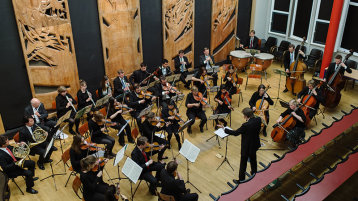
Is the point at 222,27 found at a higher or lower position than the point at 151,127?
higher

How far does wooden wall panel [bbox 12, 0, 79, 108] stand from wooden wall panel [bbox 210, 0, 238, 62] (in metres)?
5.30

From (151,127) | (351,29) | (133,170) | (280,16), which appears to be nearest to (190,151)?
(133,170)

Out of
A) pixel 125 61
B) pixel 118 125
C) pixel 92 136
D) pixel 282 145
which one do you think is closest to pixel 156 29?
pixel 125 61

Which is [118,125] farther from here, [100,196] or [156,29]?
[156,29]

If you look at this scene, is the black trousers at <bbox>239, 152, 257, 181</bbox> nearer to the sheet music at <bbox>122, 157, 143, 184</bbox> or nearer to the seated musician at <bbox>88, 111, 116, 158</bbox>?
the sheet music at <bbox>122, 157, 143, 184</bbox>

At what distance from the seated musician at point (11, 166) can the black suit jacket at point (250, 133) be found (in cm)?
387

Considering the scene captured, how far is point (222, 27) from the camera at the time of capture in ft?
38.2

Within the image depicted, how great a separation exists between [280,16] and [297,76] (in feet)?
14.2

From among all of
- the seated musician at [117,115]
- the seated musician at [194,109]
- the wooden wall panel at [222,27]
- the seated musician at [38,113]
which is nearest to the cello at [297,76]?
the wooden wall panel at [222,27]

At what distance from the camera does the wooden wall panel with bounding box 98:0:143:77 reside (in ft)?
27.7

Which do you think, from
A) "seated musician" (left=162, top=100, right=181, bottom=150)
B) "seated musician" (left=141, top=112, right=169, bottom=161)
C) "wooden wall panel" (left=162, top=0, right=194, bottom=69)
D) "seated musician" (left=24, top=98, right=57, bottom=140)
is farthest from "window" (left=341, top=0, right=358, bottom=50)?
"seated musician" (left=24, top=98, right=57, bottom=140)

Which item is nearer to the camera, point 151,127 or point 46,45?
point 151,127

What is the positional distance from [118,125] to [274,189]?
371 centimetres

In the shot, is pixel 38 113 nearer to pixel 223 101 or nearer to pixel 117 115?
pixel 117 115
